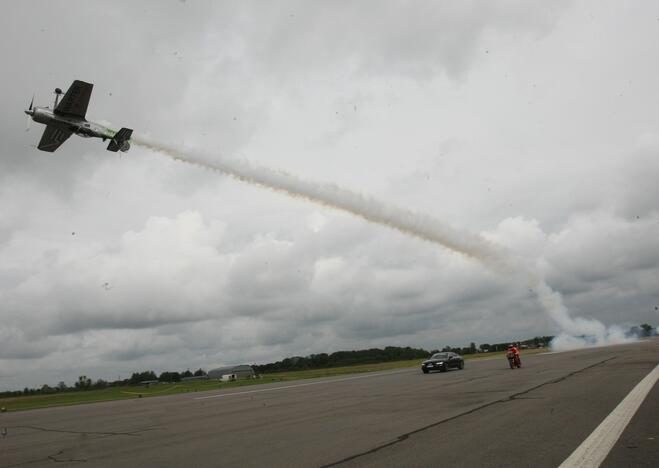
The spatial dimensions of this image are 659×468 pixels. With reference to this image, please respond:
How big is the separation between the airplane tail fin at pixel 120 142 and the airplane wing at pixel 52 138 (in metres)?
2.54

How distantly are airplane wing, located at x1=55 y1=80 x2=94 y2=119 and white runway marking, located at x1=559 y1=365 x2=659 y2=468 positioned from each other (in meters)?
28.9

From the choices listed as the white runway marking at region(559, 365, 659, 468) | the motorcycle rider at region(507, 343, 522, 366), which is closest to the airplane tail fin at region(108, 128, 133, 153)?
the motorcycle rider at region(507, 343, 522, 366)

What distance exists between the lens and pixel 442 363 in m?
35.3

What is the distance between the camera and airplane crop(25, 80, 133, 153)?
94.9 feet

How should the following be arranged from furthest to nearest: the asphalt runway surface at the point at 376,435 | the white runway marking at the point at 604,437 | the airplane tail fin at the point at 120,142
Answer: the airplane tail fin at the point at 120,142
the asphalt runway surface at the point at 376,435
the white runway marking at the point at 604,437

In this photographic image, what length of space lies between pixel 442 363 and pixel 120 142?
2536 centimetres

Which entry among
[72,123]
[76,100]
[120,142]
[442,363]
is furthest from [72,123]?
[442,363]

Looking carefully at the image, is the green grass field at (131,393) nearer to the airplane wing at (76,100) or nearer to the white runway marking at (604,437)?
the airplane wing at (76,100)

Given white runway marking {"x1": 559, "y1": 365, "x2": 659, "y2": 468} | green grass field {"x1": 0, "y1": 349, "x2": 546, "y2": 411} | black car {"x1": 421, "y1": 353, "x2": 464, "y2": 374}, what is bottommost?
green grass field {"x1": 0, "y1": 349, "x2": 546, "y2": 411}

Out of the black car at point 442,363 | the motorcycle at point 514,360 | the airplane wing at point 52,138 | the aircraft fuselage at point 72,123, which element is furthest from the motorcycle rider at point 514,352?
the airplane wing at point 52,138

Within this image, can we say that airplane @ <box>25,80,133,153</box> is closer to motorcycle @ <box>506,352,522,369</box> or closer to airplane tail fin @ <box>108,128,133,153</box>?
airplane tail fin @ <box>108,128,133,153</box>

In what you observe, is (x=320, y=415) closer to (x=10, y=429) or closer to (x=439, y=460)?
(x=439, y=460)

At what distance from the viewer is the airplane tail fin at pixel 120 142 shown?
101 ft

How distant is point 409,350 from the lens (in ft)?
407
